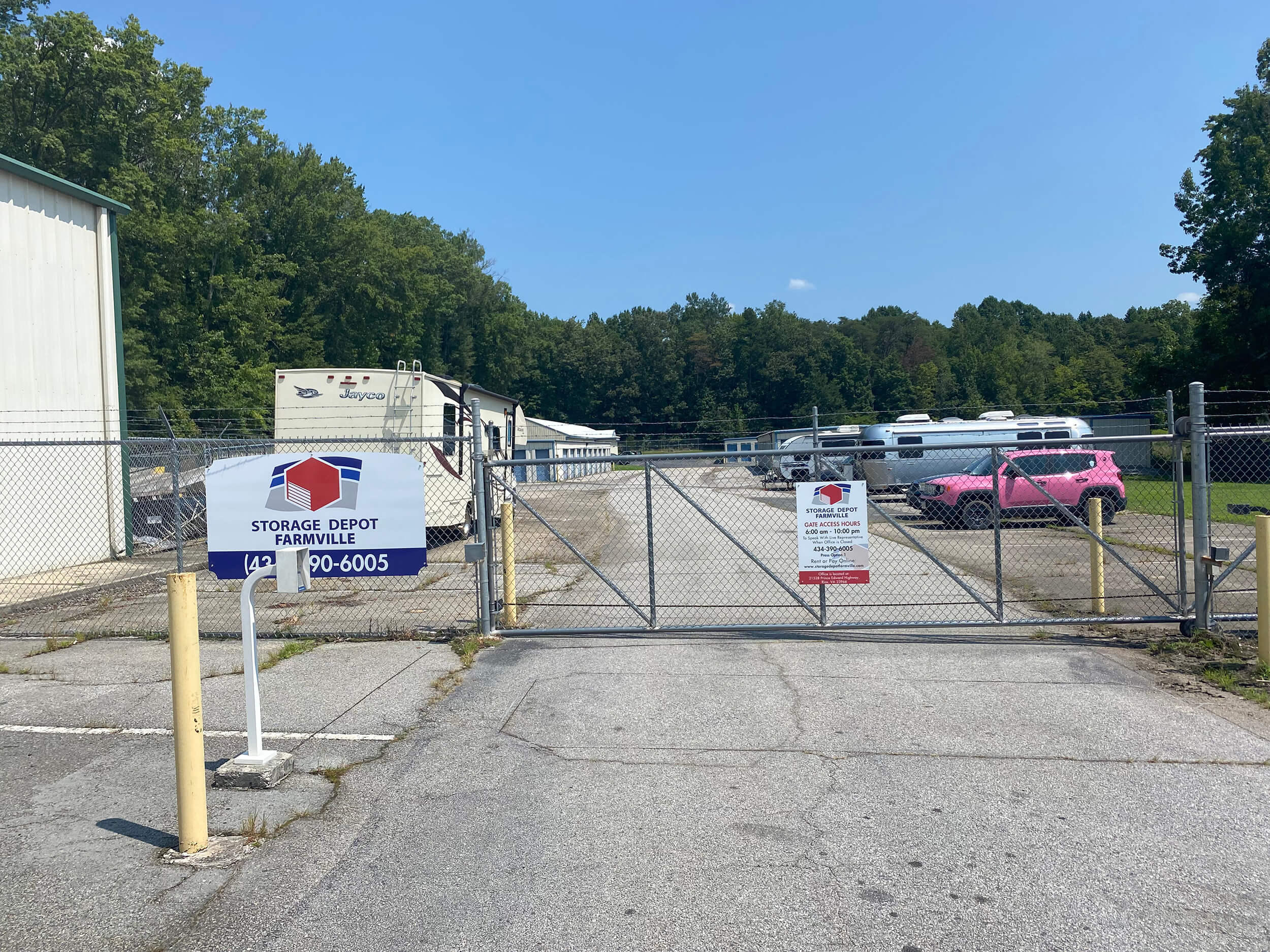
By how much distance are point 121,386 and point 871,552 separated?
13.0 metres

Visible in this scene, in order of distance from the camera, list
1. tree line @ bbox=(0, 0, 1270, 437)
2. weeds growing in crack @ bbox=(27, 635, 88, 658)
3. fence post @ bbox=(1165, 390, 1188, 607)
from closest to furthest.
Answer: fence post @ bbox=(1165, 390, 1188, 607) → weeds growing in crack @ bbox=(27, 635, 88, 658) → tree line @ bbox=(0, 0, 1270, 437)

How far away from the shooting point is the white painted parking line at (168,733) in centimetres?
604

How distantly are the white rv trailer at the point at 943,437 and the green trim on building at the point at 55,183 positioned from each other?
1733 centimetres

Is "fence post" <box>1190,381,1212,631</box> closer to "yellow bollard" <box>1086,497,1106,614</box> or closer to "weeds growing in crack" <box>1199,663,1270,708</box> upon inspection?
"weeds growing in crack" <box>1199,663,1270,708</box>

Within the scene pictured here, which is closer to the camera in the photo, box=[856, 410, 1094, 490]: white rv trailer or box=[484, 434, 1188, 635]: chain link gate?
box=[484, 434, 1188, 635]: chain link gate

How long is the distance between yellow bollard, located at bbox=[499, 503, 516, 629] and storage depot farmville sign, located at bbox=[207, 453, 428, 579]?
1.18m

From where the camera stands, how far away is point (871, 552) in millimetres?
15219

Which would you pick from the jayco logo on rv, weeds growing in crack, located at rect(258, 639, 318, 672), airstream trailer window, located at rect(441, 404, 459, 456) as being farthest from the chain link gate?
the jayco logo on rv

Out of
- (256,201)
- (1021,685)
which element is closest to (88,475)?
(1021,685)

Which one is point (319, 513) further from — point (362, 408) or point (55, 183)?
point (55, 183)

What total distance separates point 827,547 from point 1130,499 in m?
17.0

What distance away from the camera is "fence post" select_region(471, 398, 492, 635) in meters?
8.59

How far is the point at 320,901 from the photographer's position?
3.87m

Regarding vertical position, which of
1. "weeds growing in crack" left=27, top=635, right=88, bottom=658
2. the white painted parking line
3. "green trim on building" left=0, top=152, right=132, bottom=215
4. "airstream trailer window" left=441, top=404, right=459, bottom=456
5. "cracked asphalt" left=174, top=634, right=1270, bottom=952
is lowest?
"cracked asphalt" left=174, top=634, right=1270, bottom=952
